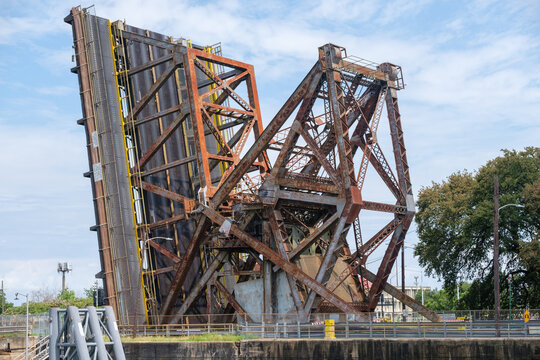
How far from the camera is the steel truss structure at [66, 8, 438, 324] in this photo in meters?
39.1

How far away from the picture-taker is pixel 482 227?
2146 inches

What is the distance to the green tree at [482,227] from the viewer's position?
175 ft

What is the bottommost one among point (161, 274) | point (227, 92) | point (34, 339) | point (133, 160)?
point (34, 339)

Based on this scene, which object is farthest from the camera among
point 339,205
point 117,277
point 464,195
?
point 464,195

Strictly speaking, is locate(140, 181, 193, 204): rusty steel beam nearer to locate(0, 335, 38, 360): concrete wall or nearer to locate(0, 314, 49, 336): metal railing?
→ locate(0, 314, 49, 336): metal railing

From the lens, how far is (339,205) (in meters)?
37.8

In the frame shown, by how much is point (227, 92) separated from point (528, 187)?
→ 21.4 m

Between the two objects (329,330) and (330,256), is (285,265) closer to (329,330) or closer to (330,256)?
(330,256)

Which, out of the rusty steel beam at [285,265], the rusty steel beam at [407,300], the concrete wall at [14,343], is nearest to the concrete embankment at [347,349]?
the rusty steel beam at [285,265]

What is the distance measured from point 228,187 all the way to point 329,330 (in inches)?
441

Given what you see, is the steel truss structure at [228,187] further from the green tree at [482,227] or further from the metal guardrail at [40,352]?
the green tree at [482,227]

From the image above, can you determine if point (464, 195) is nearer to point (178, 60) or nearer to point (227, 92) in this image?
point (227, 92)

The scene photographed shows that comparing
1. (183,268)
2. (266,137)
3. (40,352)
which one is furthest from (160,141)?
(40,352)

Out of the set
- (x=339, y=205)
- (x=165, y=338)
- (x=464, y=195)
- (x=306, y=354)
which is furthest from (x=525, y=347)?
(x=464, y=195)
